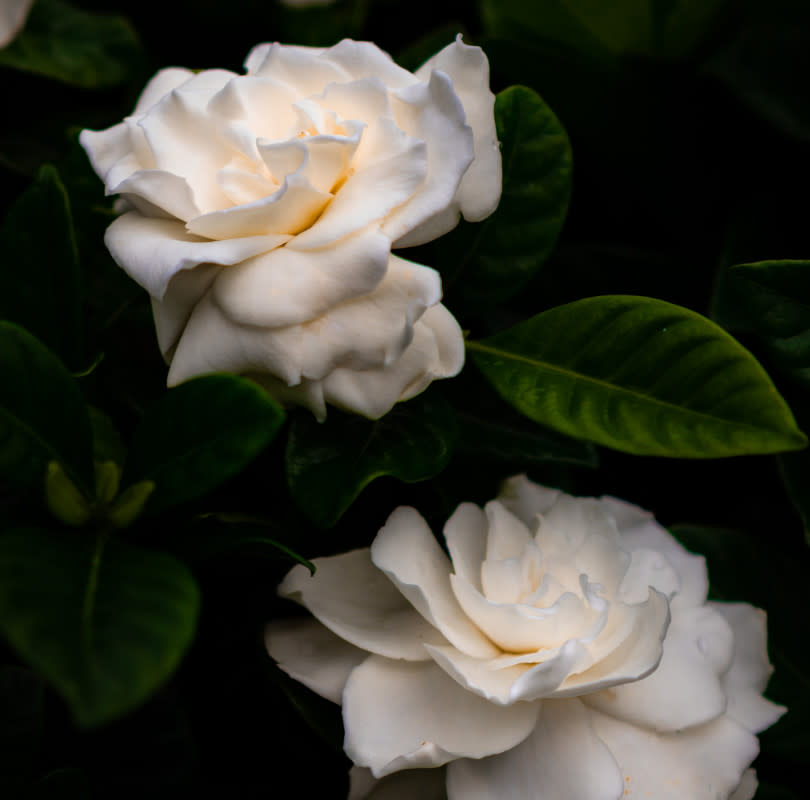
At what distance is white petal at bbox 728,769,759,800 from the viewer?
60 cm

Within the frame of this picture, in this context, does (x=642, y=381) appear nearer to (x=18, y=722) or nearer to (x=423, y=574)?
(x=423, y=574)

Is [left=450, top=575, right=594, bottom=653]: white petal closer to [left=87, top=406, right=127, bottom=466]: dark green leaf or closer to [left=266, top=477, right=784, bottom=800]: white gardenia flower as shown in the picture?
[left=266, top=477, right=784, bottom=800]: white gardenia flower

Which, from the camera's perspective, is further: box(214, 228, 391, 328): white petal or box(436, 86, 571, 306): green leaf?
box(436, 86, 571, 306): green leaf

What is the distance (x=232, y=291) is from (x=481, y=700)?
30 centimetres

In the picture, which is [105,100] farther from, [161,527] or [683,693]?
[683,693]

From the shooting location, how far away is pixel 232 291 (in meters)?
0.47

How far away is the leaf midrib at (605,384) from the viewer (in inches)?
19.5

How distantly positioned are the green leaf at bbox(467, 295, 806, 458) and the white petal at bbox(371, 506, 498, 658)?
4.5 inches

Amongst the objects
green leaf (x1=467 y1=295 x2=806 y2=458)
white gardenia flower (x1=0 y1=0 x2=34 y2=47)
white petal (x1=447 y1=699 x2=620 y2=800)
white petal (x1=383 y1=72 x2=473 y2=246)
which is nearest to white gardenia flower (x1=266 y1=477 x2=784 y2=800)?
white petal (x1=447 y1=699 x2=620 y2=800)

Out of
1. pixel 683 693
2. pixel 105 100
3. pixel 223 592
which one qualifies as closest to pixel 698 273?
pixel 683 693

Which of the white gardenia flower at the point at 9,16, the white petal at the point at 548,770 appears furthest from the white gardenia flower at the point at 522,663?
the white gardenia flower at the point at 9,16

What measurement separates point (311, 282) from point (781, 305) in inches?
12.8

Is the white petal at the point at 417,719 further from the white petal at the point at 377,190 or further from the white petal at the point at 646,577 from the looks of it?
the white petal at the point at 377,190

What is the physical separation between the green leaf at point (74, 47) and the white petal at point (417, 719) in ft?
2.24
